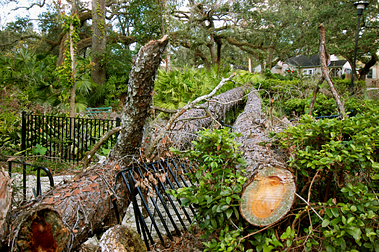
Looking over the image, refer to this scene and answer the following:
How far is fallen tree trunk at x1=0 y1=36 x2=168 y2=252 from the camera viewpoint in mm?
1941

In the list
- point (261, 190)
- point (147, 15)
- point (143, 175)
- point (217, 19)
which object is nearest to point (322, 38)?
point (261, 190)

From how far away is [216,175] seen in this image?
2070 millimetres

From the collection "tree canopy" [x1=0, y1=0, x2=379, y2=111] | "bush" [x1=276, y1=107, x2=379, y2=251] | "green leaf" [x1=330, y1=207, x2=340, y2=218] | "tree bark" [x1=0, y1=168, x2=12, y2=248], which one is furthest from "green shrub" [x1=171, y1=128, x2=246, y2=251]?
"tree canopy" [x1=0, y1=0, x2=379, y2=111]

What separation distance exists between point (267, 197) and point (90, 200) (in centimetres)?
173

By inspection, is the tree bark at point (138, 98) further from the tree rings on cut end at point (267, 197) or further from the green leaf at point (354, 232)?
the green leaf at point (354, 232)

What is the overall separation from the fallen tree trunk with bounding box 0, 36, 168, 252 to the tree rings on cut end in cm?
145

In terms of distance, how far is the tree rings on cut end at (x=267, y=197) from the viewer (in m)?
1.90

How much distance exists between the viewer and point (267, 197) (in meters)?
1.92

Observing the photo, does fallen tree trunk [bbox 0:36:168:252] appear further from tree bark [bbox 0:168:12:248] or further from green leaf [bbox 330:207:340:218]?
green leaf [bbox 330:207:340:218]

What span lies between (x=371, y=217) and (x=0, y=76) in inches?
458

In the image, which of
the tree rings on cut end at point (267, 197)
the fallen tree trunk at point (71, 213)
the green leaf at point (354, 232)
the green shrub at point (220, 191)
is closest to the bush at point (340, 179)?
the green leaf at point (354, 232)

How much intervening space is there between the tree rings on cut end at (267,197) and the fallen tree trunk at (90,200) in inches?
57.3

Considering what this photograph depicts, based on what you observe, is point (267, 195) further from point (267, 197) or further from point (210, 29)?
point (210, 29)

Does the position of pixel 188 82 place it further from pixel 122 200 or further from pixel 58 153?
pixel 122 200
